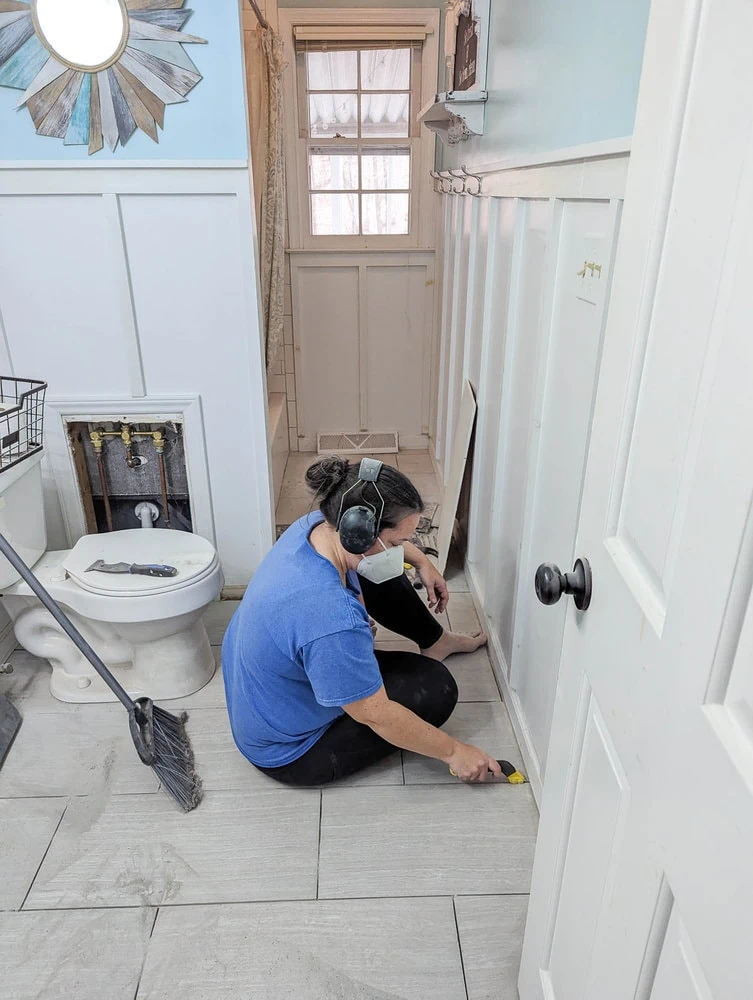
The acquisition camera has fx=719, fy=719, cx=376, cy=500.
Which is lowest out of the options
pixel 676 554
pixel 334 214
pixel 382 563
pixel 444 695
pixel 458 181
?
pixel 444 695

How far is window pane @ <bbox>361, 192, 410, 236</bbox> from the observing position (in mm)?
3639

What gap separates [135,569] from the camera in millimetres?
2012

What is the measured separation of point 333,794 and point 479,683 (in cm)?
60

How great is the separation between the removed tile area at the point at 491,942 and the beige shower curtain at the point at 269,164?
2375mm

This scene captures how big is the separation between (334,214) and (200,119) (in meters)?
1.71

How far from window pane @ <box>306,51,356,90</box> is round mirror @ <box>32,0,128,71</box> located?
1720 millimetres

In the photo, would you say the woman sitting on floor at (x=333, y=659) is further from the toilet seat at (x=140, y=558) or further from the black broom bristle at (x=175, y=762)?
the toilet seat at (x=140, y=558)

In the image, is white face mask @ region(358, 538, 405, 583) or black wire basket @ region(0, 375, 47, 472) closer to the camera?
white face mask @ region(358, 538, 405, 583)

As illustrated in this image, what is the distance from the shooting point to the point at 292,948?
1410mm

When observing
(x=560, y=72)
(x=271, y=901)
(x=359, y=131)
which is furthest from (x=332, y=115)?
(x=271, y=901)

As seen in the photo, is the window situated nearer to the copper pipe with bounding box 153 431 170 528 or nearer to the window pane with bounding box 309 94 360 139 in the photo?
the window pane with bounding box 309 94 360 139

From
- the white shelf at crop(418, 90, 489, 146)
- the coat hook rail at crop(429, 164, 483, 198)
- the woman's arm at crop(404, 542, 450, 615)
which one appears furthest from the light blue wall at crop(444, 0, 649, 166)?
the woman's arm at crop(404, 542, 450, 615)

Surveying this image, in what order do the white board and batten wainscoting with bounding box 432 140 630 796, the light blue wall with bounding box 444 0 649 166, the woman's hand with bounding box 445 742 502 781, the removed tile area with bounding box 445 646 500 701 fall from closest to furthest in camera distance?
the light blue wall with bounding box 444 0 649 166, the white board and batten wainscoting with bounding box 432 140 630 796, the woman's hand with bounding box 445 742 502 781, the removed tile area with bounding box 445 646 500 701

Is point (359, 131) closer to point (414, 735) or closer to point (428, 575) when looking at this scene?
point (428, 575)
